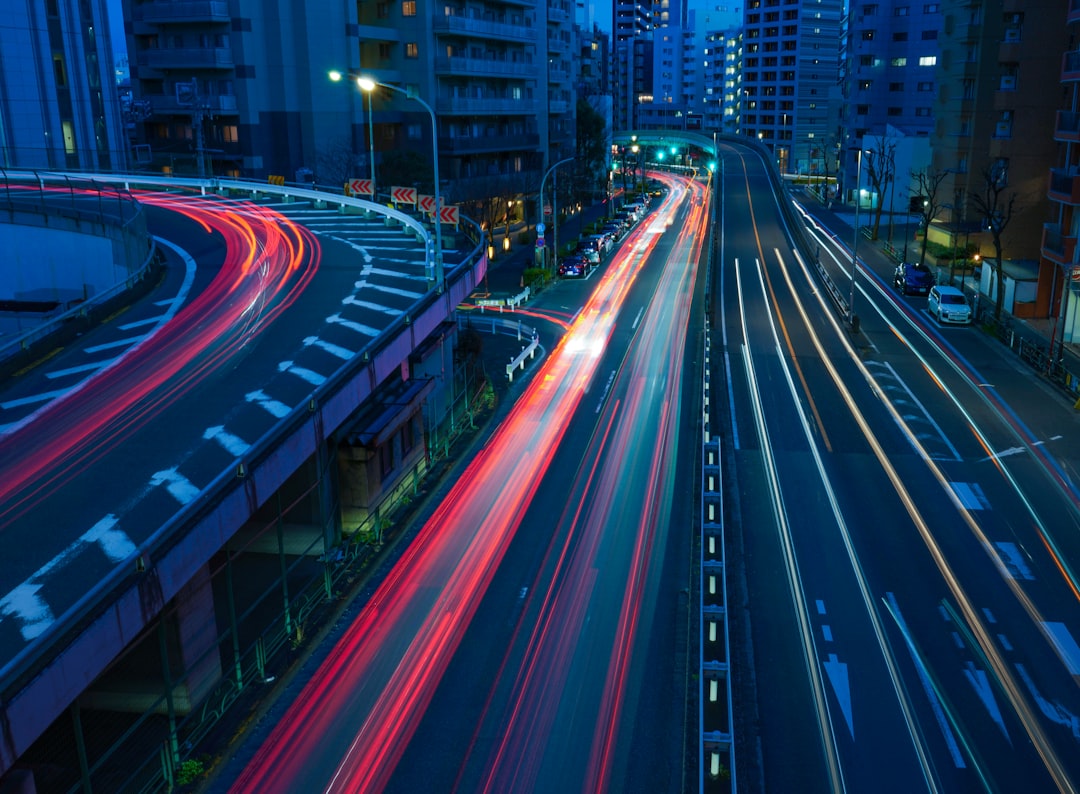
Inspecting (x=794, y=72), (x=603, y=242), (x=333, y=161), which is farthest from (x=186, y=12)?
(x=794, y=72)

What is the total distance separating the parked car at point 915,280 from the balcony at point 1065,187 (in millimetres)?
9388

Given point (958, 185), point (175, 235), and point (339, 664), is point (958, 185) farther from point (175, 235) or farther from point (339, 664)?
point (339, 664)

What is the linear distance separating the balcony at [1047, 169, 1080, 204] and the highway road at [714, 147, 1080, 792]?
30.8ft

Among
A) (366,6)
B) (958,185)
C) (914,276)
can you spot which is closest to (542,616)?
(914,276)

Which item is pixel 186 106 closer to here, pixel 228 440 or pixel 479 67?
pixel 479 67

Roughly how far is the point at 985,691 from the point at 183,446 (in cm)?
1499

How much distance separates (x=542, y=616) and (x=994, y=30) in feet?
194

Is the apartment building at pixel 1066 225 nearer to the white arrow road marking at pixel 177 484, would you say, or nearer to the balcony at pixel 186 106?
the white arrow road marking at pixel 177 484

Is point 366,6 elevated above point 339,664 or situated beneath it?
elevated above

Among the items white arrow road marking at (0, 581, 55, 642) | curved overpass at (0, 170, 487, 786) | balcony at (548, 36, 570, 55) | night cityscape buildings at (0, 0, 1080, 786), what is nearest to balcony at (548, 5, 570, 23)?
balcony at (548, 36, 570, 55)

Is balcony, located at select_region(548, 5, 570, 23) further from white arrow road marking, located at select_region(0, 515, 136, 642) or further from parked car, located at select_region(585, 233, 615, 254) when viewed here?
white arrow road marking, located at select_region(0, 515, 136, 642)

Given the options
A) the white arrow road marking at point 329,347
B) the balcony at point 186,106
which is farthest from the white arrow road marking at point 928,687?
the balcony at point 186,106

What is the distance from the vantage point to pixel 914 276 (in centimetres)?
5216

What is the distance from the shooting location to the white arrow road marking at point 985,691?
1495 cm
